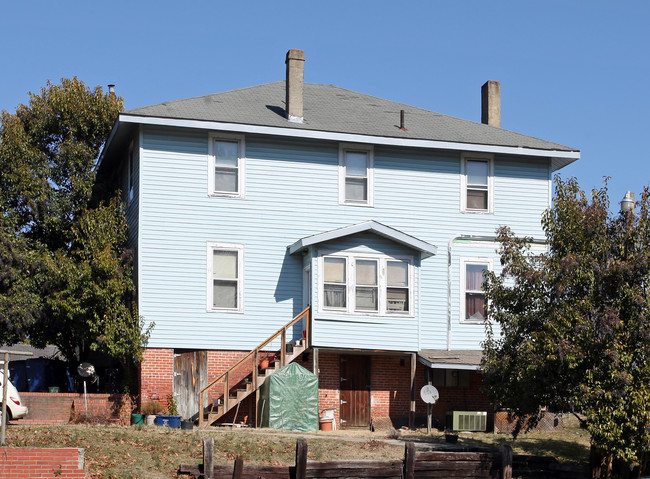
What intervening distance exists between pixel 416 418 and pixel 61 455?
13.9 metres

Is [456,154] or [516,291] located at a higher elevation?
[456,154]

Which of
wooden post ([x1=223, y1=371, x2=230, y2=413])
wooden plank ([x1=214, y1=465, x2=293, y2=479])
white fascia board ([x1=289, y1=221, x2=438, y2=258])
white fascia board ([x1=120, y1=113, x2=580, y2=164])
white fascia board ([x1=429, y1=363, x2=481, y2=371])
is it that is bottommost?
wooden plank ([x1=214, y1=465, x2=293, y2=479])

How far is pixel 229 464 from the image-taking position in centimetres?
1912

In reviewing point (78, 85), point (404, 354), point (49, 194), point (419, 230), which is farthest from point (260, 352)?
point (78, 85)

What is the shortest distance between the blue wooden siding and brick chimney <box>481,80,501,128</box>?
334 centimetres

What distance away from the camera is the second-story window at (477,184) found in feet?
98.5

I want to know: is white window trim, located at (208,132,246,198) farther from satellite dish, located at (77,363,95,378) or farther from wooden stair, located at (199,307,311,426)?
satellite dish, located at (77,363,95,378)

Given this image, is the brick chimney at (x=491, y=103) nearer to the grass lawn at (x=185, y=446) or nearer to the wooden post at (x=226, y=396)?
the grass lawn at (x=185, y=446)

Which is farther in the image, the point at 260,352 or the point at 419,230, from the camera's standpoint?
the point at 419,230

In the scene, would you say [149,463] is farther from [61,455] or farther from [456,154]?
[456,154]

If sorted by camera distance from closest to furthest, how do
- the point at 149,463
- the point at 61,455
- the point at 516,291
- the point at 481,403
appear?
the point at 61,455
the point at 149,463
the point at 516,291
the point at 481,403

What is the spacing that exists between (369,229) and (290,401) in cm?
541

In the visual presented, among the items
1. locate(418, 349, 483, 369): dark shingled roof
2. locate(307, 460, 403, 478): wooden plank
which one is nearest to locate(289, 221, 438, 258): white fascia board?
locate(418, 349, 483, 369): dark shingled roof

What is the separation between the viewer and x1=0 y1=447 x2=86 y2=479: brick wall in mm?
16312
